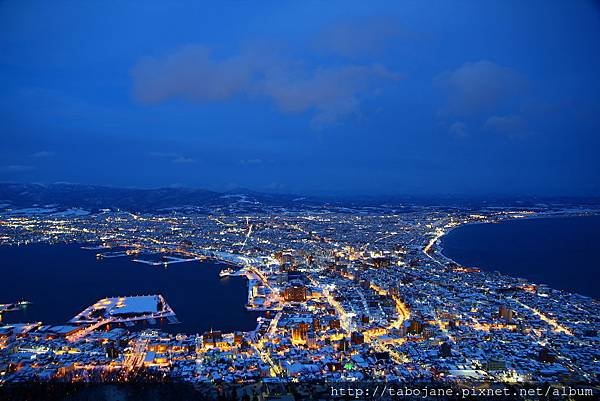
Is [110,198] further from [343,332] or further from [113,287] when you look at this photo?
[343,332]

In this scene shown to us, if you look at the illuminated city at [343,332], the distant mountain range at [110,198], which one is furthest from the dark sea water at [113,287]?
the distant mountain range at [110,198]

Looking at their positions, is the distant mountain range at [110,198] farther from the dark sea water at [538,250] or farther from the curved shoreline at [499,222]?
the dark sea water at [538,250]

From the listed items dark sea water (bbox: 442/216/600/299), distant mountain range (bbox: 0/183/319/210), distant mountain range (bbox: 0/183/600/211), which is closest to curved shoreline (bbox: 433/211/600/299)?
dark sea water (bbox: 442/216/600/299)

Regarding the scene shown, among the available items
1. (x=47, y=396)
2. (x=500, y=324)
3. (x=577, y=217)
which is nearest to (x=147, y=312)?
(x=47, y=396)

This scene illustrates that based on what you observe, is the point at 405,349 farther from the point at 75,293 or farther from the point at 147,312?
the point at 75,293

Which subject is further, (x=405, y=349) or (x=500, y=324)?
(x=500, y=324)
